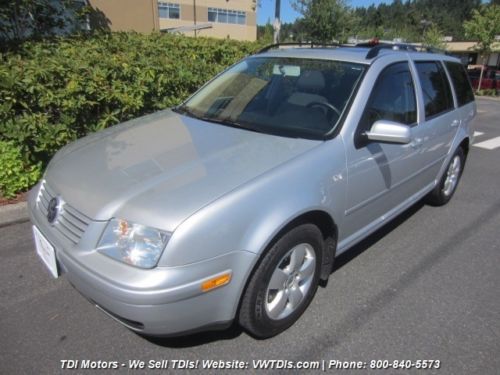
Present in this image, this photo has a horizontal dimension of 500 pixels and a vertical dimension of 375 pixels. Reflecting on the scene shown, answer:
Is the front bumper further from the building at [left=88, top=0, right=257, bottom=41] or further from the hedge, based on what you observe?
the building at [left=88, top=0, right=257, bottom=41]

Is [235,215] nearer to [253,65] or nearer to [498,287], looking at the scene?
[253,65]

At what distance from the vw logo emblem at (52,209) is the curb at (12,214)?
1.80m

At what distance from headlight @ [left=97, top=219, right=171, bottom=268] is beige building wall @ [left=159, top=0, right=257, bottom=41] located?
36269mm

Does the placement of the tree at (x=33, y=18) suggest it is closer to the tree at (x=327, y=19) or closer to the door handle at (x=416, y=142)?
the door handle at (x=416, y=142)

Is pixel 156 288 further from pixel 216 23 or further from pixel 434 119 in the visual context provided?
pixel 216 23

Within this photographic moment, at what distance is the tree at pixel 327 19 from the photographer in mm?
16341

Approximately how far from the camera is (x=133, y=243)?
6.15 ft

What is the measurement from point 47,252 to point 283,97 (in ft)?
6.22

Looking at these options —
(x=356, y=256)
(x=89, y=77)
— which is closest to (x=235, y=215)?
(x=356, y=256)

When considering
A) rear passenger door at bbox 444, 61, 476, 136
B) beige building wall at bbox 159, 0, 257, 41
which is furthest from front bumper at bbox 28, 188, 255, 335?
beige building wall at bbox 159, 0, 257, 41

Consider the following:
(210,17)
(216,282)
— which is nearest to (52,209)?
(216,282)

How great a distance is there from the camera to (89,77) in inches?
→ 169

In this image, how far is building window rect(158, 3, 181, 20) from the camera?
36406mm

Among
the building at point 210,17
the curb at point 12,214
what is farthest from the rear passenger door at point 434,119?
the building at point 210,17
